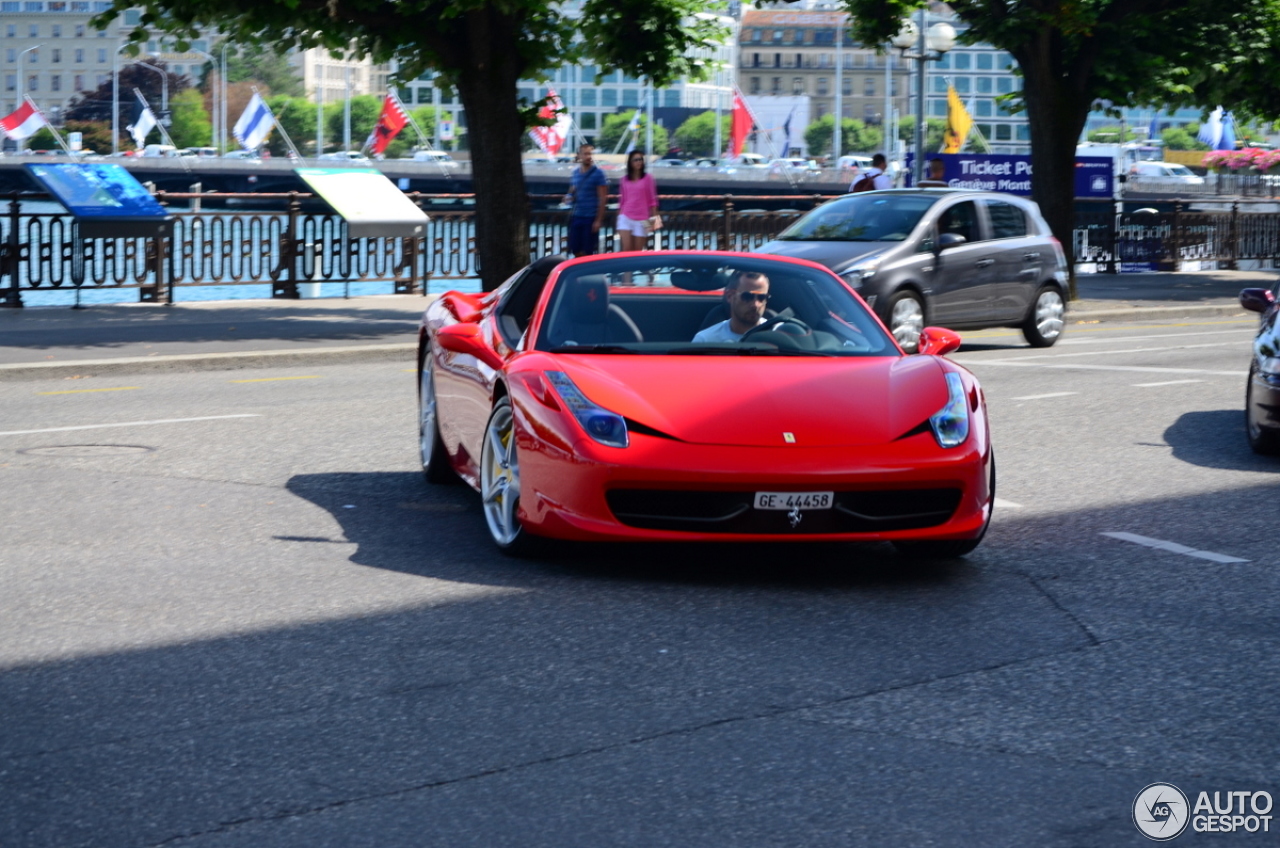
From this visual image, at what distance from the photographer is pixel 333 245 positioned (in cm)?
2255

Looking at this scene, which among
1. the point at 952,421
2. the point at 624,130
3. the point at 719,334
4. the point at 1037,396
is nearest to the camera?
the point at 952,421

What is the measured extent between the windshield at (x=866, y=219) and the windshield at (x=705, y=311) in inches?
368

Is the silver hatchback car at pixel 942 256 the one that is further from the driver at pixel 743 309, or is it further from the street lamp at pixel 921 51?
the street lamp at pixel 921 51

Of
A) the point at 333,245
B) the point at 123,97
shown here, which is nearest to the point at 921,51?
the point at 333,245

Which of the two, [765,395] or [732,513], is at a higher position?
[765,395]

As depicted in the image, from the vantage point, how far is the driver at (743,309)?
721 centimetres

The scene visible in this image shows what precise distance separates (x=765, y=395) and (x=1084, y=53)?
60.5 ft

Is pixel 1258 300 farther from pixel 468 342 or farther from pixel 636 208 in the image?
pixel 636 208

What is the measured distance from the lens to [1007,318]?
1717cm

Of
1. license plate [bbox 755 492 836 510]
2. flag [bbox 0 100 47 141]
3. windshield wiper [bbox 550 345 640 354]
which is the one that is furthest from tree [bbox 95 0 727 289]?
flag [bbox 0 100 47 141]

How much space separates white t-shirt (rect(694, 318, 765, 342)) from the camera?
23.4 feet

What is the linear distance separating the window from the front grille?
11599mm

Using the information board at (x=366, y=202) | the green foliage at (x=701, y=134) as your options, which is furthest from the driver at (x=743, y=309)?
the green foliage at (x=701, y=134)

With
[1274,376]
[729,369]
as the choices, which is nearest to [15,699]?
[729,369]
